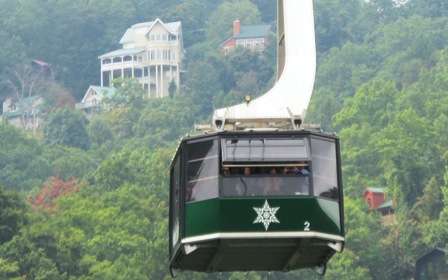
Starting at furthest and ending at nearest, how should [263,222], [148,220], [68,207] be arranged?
[68,207] < [148,220] < [263,222]

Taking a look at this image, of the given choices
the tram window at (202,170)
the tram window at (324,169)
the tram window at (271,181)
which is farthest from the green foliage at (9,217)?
the tram window at (271,181)

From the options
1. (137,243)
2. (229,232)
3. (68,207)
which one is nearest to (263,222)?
(229,232)

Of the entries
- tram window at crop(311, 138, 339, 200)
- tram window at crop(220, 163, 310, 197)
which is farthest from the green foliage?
tram window at crop(220, 163, 310, 197)

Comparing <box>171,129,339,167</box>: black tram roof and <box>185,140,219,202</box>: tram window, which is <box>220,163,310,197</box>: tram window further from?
<box>171,129,339,167</box>: black tram roof

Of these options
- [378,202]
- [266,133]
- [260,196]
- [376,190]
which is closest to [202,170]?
[260,196]

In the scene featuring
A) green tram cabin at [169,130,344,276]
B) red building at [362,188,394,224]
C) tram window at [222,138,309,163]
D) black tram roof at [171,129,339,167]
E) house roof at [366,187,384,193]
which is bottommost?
red building at [362,188,394,224]

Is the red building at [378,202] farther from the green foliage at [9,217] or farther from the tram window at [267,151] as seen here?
the tram window at [267,151]

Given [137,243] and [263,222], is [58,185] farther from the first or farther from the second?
[263,222]

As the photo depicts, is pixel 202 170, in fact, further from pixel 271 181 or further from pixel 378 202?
pixel 378 202
